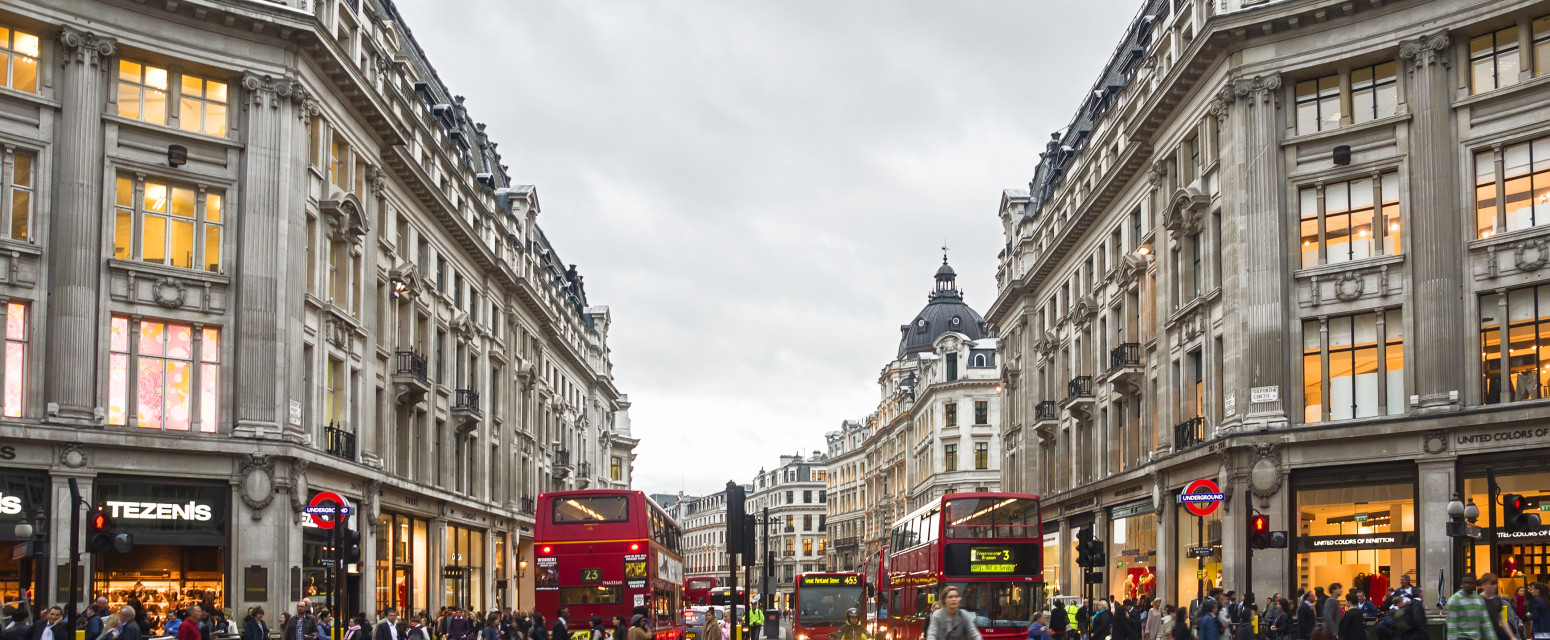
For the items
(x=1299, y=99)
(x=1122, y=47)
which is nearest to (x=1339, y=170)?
(x=1299, y=99)

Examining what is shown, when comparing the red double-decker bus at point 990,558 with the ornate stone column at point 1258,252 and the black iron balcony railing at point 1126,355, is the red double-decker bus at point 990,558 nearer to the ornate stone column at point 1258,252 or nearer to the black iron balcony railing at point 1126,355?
the ornate stone column at point 1258,252

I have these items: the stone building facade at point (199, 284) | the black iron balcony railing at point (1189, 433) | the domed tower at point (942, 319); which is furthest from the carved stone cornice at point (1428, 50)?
the domed tower at point (942, 319)

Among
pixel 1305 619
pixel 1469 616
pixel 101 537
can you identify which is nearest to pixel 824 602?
pixel 1305 619

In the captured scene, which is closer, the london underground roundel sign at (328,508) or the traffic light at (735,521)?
the traffic light at (735,521)

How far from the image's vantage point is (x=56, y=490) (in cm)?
3238

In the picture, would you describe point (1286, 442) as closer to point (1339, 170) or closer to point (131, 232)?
point (1339, 170)

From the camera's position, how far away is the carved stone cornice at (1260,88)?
1455 inches

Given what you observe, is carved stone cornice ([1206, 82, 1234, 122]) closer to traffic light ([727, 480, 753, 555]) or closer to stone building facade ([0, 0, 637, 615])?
traffic light ([727, 480, 753, 555])

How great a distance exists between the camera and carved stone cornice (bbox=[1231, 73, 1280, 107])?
37.0 m

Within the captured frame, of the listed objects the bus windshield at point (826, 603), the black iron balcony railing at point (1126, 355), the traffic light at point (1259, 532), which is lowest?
the bus windshield at point (826, 603)

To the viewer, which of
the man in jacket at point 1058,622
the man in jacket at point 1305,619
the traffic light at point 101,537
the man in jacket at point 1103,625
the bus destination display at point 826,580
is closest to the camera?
the traffic light at point 101,537

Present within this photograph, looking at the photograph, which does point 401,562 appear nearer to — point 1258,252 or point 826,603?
point 826,603

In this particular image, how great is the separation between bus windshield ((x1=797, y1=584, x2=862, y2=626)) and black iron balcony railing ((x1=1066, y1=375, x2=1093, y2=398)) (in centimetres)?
1259

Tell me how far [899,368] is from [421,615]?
96352 mm
